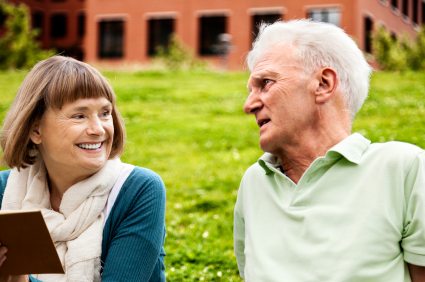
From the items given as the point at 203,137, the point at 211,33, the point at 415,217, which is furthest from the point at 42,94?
the point at 211,33

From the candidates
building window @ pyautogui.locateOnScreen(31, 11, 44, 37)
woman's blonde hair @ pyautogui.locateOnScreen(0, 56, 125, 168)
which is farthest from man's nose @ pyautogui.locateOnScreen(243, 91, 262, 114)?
building window @ pyautogui.locateOnScreen(31, 11, 44, 37)

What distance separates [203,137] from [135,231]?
6837 millimetres

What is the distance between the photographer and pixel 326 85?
8.85 ft

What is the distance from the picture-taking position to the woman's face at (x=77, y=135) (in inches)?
122

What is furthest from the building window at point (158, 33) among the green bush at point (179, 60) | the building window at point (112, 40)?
the green bush at point (179, 60)

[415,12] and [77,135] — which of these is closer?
[77,135]

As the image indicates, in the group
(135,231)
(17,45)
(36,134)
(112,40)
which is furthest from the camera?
(112,40)

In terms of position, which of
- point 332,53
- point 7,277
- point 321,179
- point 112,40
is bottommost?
point 7,277

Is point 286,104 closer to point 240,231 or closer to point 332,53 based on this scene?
point 332,53

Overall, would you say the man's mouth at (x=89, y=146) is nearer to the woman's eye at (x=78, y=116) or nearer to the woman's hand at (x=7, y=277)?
the woman's eye at (x=78, y=116)

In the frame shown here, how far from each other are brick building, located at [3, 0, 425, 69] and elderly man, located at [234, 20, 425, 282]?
26.5 meters

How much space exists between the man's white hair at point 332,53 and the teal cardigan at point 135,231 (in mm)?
961

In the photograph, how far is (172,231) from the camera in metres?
5.99

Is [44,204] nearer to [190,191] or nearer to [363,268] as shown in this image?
[363,268]
